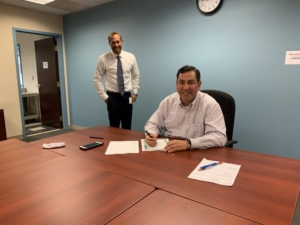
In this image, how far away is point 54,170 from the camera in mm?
1175

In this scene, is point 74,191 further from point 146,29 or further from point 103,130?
point 146,29

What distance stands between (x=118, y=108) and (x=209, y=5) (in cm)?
178

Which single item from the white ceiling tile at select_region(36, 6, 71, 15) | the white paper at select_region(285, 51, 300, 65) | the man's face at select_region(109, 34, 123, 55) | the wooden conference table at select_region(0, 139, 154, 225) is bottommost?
the wooden conference table at select_region(0, 139, 154, 225)

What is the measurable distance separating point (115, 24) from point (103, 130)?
2.48 metres

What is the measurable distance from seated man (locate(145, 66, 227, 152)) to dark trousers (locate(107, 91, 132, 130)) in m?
1.21

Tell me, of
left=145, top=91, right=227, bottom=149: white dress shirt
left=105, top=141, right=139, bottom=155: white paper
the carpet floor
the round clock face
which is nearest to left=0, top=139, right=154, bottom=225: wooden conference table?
left=105, top=141, right=139, bottom=155: white paper

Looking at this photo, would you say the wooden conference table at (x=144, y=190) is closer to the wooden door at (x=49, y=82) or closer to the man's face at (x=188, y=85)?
the man's face at (x=188, y=85)

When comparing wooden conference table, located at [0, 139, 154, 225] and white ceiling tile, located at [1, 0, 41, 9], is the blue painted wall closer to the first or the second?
white ceiling tile, located at [1, 0, 41, 9]

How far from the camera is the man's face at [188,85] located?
1664 mm

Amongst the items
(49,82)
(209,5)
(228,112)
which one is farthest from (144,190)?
(49,82)

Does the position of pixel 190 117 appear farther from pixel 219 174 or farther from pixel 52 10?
pixel 52 10

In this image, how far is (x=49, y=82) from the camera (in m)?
4.86

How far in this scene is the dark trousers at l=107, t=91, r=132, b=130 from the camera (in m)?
2.97

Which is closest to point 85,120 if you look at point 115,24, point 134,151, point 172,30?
point 115,24
